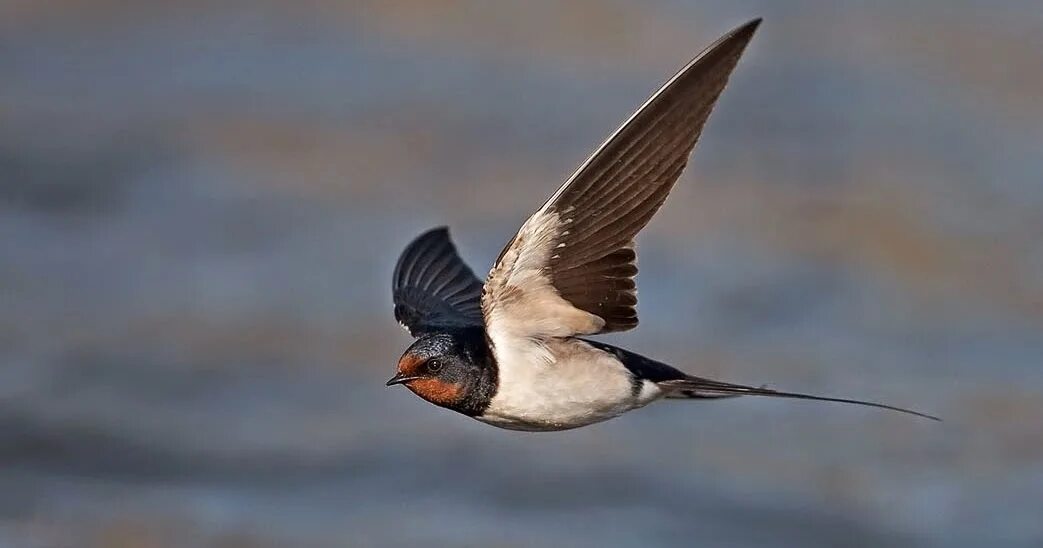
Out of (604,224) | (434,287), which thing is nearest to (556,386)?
(604,224)

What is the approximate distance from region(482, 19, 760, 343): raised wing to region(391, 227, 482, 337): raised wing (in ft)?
2.29

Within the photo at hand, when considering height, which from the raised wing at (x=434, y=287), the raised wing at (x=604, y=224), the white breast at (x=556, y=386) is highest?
the raised wing at (x=434, y=287)

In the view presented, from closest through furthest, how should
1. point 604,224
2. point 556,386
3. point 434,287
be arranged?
point 604,224
point 556,386
point 434,287

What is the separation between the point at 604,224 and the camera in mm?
4133

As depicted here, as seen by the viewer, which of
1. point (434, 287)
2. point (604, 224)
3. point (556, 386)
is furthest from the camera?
point (434, 287)

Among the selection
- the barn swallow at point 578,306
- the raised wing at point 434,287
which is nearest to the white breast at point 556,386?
the barn swallow at point 578,306

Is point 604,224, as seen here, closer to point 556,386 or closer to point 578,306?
point 578,306

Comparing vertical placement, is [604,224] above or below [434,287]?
below

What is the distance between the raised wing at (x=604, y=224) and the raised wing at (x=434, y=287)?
698 mm

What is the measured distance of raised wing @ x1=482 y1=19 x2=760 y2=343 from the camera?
157 inches

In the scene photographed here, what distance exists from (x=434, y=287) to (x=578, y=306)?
40.9 inches

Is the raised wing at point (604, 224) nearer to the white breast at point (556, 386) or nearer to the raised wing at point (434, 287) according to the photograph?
the white breast at point (556, 386)

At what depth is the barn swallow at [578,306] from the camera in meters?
4.04

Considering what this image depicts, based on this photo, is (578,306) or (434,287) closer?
(578,306)
